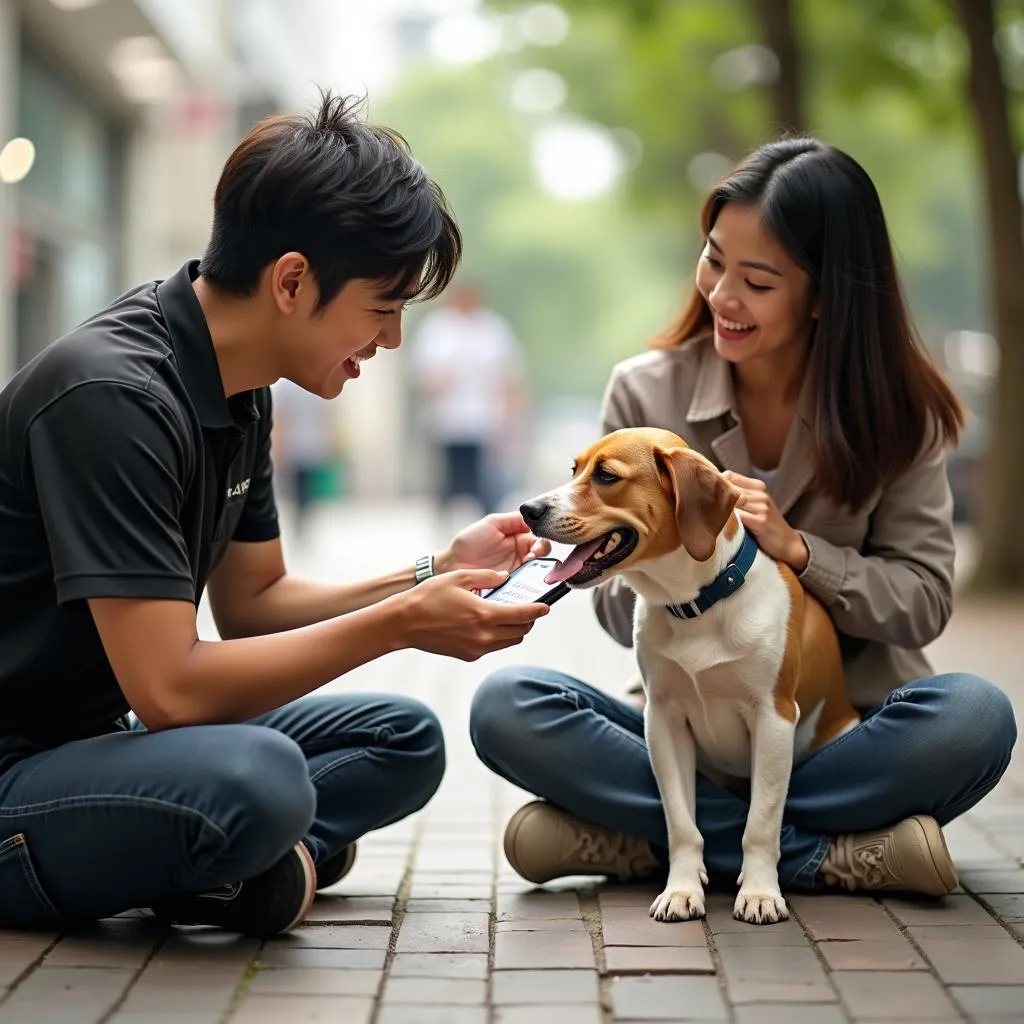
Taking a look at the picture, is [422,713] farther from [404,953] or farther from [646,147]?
[646,147]

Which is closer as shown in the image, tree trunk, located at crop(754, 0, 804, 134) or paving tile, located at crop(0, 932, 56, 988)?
paving tile, located at crop(0, 932, 56, 988)

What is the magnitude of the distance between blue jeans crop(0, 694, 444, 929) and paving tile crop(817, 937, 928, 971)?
1091 mm

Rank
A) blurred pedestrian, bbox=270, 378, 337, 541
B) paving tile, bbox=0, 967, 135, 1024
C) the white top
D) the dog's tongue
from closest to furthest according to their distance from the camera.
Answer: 1. paving tile, bbox=0, 967, 135, 1024
2. the dog's tongue
3. the white top
4. blurred pedestrian, bbox=270, 378, 337, 541

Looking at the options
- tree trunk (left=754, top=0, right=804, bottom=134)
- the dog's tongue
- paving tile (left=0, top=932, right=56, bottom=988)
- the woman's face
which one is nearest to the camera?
paving tile (left=0, top=932, right=56, bottom=988)

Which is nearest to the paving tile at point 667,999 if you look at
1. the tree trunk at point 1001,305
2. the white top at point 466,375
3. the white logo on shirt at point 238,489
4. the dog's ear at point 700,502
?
the dog's ear at point 700,502

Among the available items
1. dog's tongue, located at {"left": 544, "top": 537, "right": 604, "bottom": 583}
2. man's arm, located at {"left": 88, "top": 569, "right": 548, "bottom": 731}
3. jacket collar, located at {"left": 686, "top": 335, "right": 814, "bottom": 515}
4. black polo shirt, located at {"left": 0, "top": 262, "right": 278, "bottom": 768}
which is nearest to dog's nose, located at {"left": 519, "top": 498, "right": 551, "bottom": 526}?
dog's tongue, located at {"left": 544, "top": 537, "right": 604, "bottom": 583}

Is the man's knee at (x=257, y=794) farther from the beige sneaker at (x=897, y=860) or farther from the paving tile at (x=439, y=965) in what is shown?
the beige sneaker at (x=897, y=860)

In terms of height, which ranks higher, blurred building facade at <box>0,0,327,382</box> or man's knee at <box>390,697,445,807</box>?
blurred building facade at <box>0,0,327,382</box>

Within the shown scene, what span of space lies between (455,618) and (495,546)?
63cm

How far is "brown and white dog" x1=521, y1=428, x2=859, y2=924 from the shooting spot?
3.61 meters

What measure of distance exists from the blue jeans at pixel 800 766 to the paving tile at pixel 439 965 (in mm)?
638

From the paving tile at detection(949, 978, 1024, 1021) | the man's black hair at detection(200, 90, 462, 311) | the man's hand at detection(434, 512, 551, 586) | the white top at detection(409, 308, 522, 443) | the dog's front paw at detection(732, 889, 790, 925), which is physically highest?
the man's black hair at detection(200, 90, 462, 311)

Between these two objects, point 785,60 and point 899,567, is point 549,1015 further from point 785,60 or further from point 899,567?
point 785,60

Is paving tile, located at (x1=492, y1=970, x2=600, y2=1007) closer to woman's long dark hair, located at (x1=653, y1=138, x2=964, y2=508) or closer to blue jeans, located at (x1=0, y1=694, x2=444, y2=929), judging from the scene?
blue jeans, located at (x1=0, y1=694, x2=444, y2=929)
